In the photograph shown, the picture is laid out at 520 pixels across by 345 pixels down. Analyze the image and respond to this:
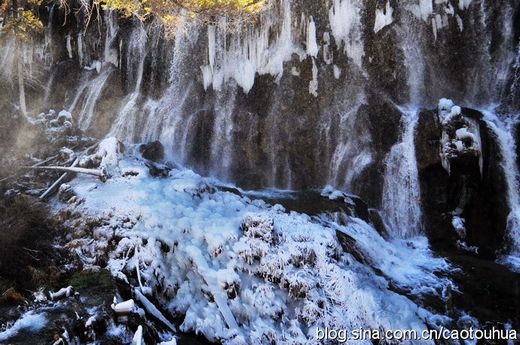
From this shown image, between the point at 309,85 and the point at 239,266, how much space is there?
916 centimetres

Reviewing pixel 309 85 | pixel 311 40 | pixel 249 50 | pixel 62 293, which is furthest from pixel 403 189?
pixel 62 293

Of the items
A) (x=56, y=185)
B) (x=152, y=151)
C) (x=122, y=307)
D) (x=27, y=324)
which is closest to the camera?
(x=27, y=324)

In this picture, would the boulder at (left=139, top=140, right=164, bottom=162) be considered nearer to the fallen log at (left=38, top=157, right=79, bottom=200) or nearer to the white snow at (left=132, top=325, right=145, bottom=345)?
the fallen log at (left=38, top=157, right=79, bottom=200)

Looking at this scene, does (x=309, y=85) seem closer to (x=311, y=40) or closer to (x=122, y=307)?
(x=311, y=40)

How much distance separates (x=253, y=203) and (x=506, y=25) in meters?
9.78

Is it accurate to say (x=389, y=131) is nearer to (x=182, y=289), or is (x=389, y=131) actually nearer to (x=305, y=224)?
(x=305, y=224)

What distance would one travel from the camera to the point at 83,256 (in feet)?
24.7

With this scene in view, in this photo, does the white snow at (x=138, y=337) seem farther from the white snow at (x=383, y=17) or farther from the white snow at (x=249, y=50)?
the white snow at (x=383, y=17)

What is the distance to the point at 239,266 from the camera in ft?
24.6

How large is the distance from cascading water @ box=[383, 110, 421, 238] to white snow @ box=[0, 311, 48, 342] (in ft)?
28.4

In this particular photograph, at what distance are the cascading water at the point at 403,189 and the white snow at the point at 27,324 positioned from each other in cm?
866

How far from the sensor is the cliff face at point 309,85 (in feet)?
43.3

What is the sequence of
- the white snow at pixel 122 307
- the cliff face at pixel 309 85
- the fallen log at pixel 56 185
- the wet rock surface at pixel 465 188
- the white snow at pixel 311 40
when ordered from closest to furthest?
the white snow at pixel 122 307 < the fallen log at pixel 56 185 < the wet rock surface at pixel 465 188 < the cliff face at pixel 309 85 < the white snow at pixel 311 40

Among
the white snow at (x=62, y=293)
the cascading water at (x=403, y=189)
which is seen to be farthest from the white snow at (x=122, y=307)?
the cascading water at (x=403, y=189)
